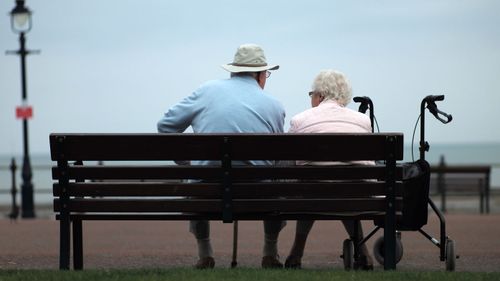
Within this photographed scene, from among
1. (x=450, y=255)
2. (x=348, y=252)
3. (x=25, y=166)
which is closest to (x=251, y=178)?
(x=348, y=252)

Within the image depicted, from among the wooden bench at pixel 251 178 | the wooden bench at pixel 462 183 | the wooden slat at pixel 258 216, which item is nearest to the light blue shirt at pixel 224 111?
the wooden bench at pixel 251 178

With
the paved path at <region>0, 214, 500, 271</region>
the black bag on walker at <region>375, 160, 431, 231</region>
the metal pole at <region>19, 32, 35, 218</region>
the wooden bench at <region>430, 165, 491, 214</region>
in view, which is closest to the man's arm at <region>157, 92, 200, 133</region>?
the black bag on walker at <region>375, 160, 431, 231</region>

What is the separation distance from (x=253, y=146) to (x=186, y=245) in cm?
591

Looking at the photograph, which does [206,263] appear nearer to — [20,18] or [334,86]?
[334,86]

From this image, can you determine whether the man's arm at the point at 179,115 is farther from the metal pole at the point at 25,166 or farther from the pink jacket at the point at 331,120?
the metal pole at the point at 25,166

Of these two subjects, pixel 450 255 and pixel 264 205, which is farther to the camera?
pixel 450 255

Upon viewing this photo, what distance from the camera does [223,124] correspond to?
31.5 ft

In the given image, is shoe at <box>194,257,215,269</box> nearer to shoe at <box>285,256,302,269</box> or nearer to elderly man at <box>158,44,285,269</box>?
elderly man at <box>158,44,285,269</box>

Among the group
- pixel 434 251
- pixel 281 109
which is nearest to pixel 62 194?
pixel 281 109

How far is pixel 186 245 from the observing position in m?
14.6

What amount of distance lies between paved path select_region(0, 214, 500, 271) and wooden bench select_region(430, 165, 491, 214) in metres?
6.30

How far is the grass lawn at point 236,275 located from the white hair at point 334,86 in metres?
1.74

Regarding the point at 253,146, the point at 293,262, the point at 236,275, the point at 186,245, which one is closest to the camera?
the point at 236,275

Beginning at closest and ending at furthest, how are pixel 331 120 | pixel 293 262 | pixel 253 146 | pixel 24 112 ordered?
1. pixel 253 146
2. pixel 331 120
3. pixel 293 262
4. pixel 24 112
